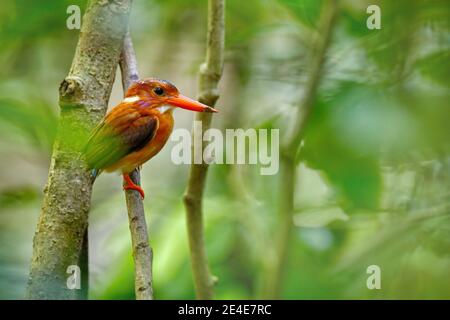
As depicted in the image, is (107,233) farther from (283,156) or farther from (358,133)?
(358,133)

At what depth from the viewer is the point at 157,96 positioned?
133 centimetres

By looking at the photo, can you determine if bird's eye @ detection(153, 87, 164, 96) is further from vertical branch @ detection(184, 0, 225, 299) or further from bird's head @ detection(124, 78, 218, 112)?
vertical branch @ detection(184, 0, 225, 299)

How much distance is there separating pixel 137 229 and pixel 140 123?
0.21m

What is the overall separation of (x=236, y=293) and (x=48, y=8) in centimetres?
95

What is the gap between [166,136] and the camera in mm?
1332

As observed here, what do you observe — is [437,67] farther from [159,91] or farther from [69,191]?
[69,191]

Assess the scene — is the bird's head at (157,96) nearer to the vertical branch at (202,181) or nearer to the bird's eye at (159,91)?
the bird's eye at (159,91)

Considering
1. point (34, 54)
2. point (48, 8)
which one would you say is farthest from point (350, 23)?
point (34, 54)

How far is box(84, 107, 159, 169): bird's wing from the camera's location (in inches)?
44.1

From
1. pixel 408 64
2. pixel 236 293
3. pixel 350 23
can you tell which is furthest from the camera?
pixel 236 293

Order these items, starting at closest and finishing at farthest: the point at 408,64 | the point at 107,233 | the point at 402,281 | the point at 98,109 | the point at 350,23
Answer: the point at 98,109 < the point at 408,64 < the point at 350,23 < the point at 402,281 < the point at 107,233

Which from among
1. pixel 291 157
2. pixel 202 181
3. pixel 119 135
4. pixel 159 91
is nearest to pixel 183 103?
pixel 159 91

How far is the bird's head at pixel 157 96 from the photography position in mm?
1300

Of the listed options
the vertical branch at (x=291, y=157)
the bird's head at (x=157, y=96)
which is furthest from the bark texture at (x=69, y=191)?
the vertical branch at (x=291, y=157)
